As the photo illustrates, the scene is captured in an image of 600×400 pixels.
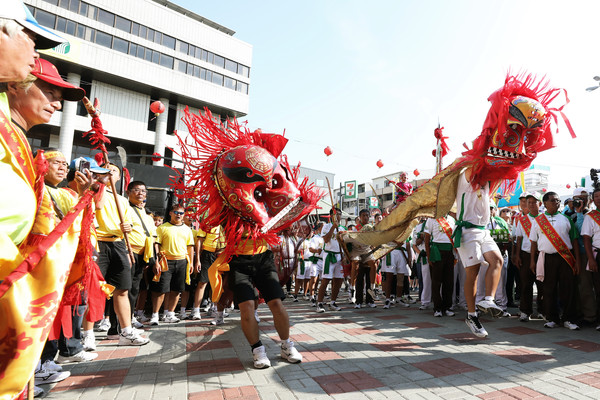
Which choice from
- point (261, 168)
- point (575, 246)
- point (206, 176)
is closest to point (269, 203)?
point (261, 168)

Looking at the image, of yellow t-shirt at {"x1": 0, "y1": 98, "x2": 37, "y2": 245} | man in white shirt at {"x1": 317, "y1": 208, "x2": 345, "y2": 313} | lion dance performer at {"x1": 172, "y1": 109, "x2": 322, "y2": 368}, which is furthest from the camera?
man in white shirt at {"x1": 317, "y1": 208, "x2": 345, "y2": 313}

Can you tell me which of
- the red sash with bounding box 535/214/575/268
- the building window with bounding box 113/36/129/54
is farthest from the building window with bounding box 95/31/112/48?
the red sash with bounding box 535/214/575/268

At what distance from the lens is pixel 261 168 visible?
3021 millimetres

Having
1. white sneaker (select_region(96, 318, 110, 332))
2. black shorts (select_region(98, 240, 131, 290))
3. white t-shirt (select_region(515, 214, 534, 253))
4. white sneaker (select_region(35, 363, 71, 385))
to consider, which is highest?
white t-shirt (select_region(515, 214, 534, 253))

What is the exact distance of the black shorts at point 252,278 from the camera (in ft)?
10.2

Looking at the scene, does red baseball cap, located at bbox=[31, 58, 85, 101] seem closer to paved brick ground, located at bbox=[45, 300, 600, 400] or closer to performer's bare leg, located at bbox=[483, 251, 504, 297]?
paved brick ground, located at bbox=[45, 300, 600, 400]

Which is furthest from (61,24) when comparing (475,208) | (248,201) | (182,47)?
(475,208)

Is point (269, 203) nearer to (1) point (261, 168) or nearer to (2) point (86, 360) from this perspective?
(1) point (261, 168)

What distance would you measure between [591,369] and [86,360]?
4445 millimetres

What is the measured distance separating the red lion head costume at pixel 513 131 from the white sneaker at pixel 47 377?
14.3 ft

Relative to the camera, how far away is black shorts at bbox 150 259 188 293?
16.6ft

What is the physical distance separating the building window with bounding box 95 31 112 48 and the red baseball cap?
26.2 meters

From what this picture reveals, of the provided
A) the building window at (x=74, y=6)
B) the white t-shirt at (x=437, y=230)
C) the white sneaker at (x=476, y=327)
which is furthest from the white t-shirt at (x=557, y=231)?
the building window at (x=74, y=6)

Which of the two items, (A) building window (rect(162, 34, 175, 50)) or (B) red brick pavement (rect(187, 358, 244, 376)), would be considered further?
(A) building window (rect(162, 34, 175, 50))
